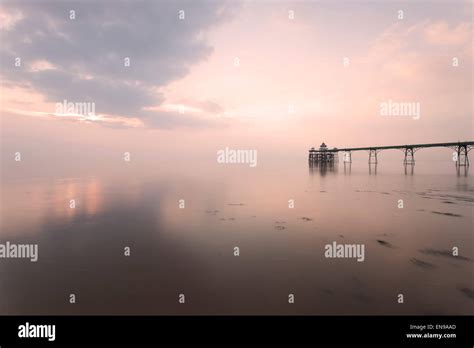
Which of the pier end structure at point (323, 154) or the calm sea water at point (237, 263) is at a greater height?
the pier end structure at point (323, 154)

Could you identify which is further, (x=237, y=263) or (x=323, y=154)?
(x=323, y=154)

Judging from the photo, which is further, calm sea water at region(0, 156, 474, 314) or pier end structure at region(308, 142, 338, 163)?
pier end structure at region(308, 142, 338, 163)

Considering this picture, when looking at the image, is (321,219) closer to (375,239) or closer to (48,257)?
(375,239)

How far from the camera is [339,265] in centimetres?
1082

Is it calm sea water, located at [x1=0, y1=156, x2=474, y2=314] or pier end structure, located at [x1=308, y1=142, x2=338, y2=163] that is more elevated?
pier end structure, located at [x1=308, y1=142, x2=338, y2=163]

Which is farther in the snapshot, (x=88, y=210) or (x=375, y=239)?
(x=88, y=210)

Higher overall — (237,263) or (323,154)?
(323,154)

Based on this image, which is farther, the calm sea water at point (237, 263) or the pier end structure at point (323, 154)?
the pier end structure at point (323, 154)
